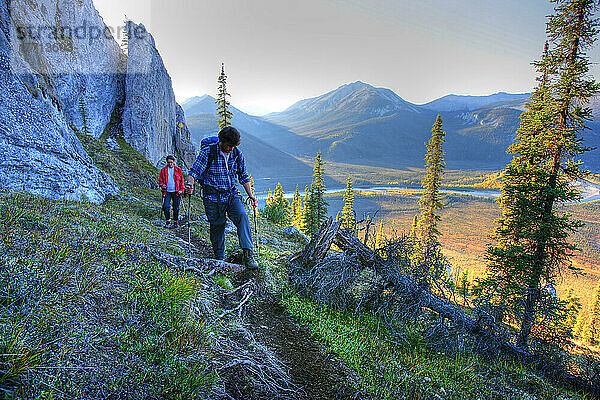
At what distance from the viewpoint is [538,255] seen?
1375 cm

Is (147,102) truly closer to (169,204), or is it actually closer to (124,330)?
(169,204)

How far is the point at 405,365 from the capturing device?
3.61 metres

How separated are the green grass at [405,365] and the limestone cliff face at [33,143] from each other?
21.9 feet

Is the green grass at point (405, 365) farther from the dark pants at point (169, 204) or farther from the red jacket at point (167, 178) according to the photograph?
the red jacket at point (167, 178)

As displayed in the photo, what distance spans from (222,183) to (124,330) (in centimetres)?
312

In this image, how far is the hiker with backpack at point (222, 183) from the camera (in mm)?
5211

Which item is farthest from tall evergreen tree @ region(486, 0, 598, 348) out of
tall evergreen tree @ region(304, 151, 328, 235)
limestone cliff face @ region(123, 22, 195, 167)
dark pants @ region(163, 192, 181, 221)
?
limestone cliff face @ region(123, 22, 195, 167)

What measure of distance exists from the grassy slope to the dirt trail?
0.19m

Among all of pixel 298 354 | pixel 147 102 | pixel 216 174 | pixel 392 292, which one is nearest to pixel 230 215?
pixel 216 174

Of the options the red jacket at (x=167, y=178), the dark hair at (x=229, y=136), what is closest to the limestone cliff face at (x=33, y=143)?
the red jacket at (x=167, y=178)

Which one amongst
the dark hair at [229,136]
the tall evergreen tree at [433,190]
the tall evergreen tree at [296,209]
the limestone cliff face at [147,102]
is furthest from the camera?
the tall evergreen tree at [296,209]

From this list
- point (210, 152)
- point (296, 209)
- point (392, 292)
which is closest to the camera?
point (210, 152)

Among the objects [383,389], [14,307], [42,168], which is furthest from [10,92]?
[383,389]

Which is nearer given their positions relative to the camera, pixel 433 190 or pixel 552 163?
pixel 552 163
